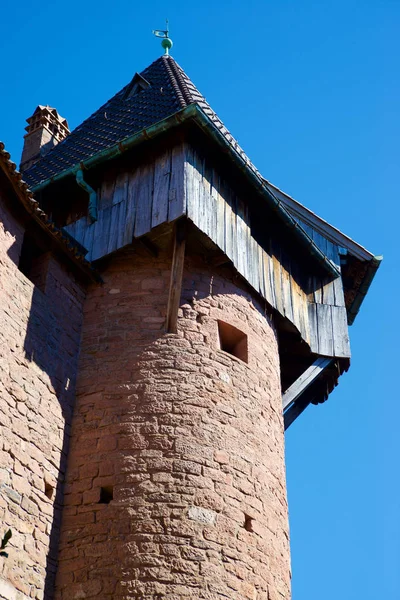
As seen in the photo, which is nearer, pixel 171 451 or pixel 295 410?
pixel 171 451

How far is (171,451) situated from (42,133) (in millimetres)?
8084

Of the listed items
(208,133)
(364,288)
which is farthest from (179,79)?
(364,288)

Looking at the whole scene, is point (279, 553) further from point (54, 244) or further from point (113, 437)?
point (54, 244)

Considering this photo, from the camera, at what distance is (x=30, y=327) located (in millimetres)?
9461

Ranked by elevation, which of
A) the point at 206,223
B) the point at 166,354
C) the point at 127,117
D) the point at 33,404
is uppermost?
the point at 127,117

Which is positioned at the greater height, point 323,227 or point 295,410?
point 323,227

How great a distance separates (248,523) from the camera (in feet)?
29.9

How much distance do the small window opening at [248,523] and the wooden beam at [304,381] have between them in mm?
2144

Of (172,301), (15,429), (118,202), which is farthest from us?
(118,202)

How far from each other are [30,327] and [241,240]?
2.78m

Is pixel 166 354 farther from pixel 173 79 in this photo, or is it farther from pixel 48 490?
pixel 173 79

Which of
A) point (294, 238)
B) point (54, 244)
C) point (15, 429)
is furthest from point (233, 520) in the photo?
point (294, 238)

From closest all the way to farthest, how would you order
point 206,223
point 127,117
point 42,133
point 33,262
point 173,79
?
point 33,262, point 206,223, point 127,117, point 173,79, point 42,133

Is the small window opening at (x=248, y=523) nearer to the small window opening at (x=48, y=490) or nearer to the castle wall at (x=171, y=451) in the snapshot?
the castle wall at (x=171, y=451)
